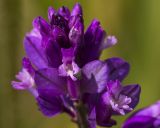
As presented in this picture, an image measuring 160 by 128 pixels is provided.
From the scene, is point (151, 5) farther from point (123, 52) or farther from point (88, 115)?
point (88, 115)

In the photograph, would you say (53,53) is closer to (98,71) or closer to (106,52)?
(98,71)

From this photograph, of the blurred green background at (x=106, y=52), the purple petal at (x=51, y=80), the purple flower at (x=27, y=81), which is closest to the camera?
the purple petal at (x=51, y=80)

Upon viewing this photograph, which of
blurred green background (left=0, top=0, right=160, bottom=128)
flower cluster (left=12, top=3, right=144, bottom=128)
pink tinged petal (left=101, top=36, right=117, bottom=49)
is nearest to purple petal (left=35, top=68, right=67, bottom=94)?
flower cluster (left=12, top=3, right=144, bottom=128)

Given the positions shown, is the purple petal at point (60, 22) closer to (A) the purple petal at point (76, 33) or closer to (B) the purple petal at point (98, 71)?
(A) the purple petal at point (76, 33)

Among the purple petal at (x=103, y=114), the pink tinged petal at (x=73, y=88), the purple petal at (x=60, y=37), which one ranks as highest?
the purple petal at (x=60, y=37)

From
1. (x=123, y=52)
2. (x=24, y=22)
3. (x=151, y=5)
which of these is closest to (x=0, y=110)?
(x=24, y=22)

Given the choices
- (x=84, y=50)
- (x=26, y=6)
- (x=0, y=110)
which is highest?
(x=26, y=6)

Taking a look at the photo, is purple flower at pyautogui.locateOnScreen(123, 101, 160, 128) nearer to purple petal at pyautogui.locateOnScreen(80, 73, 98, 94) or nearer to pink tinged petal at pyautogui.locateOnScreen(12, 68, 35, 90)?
purple petal at pyautogui.locateOnScreen(80, 73, 98, 94)

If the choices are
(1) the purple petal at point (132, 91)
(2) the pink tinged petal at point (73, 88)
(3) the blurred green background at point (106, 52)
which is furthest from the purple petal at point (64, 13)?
(3) the blurred green background at point (106, 52)
